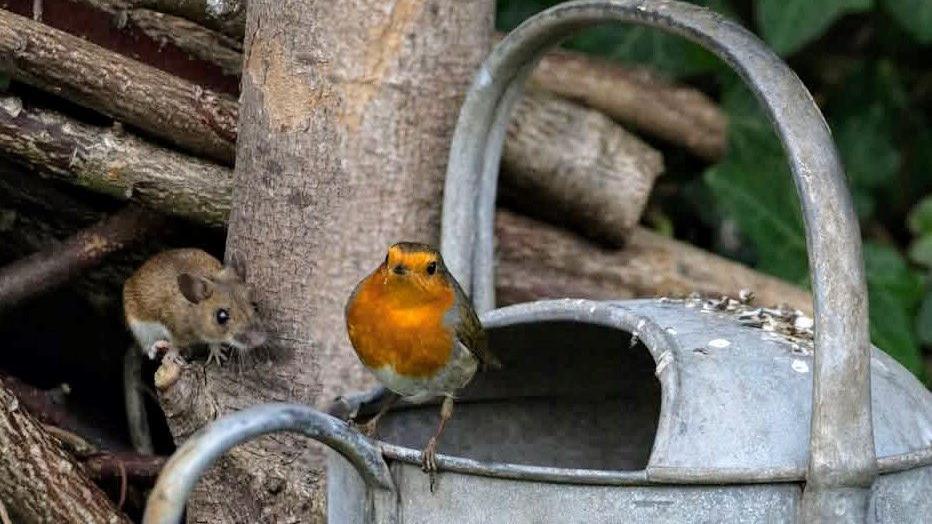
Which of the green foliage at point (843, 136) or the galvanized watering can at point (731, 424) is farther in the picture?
the green foliage at point (843, 136)

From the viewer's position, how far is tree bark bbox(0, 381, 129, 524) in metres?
2.81

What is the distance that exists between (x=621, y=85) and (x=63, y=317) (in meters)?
1.59

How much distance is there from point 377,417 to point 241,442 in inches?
26.4

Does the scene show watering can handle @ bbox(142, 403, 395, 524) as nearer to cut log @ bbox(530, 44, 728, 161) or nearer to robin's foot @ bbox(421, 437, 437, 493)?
robin's foot @ bbox(421, 437, 437, 493)

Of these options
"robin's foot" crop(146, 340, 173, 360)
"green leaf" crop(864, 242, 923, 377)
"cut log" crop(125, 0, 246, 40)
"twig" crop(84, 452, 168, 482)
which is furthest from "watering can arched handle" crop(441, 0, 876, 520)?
"green leaf" crop(864, 242, 923, 377)

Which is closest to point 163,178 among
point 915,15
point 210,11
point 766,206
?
point 210,11

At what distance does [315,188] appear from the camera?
9.09 feet

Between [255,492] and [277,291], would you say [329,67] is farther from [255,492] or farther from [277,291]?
[255,492]

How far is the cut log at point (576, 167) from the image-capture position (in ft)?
11.5

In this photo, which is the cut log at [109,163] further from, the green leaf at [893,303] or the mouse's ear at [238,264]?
the green leaf at [893,303]

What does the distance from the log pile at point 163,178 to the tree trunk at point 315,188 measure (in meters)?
0.20

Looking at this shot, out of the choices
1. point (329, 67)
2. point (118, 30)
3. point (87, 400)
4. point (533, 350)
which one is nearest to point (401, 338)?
point (533, 350)

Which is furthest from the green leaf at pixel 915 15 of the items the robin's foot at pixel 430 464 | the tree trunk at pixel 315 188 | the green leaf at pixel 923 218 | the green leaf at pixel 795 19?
the robin's foot at pixel 430 464

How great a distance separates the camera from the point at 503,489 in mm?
1958
